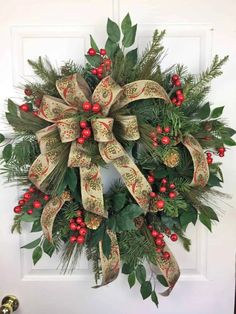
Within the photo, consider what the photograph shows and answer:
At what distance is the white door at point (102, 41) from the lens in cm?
88

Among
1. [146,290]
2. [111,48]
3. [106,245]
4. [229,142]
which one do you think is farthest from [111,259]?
[111,48]

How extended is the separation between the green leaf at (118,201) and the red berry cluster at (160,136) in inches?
6.1

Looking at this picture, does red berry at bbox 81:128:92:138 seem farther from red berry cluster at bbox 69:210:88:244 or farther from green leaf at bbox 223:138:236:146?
green leaf at bbox 223:138:236:146

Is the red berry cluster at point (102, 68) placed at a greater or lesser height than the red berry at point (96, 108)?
greater

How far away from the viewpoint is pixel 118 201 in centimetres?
82

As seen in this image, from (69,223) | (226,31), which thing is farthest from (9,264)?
(226,31)

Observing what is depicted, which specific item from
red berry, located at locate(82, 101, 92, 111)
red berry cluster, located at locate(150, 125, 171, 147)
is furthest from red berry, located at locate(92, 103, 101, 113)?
red berry cluster, located at locate(150, 125, 171, 147)

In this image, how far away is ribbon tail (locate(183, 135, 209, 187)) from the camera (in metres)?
0.78

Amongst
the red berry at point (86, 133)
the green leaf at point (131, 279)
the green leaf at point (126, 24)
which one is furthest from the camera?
the green leaf at point (131, 279)

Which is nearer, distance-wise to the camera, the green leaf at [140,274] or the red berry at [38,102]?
the red berry at [38,102]

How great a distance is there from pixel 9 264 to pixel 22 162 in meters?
0.38

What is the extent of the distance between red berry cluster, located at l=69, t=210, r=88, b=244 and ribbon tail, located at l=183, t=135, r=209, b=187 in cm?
28

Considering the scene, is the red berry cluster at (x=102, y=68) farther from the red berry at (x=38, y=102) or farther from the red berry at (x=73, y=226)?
the red berry at (x=73, y=226)

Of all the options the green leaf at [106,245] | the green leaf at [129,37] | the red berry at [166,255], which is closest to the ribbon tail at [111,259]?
the green leaf at [106,245]
